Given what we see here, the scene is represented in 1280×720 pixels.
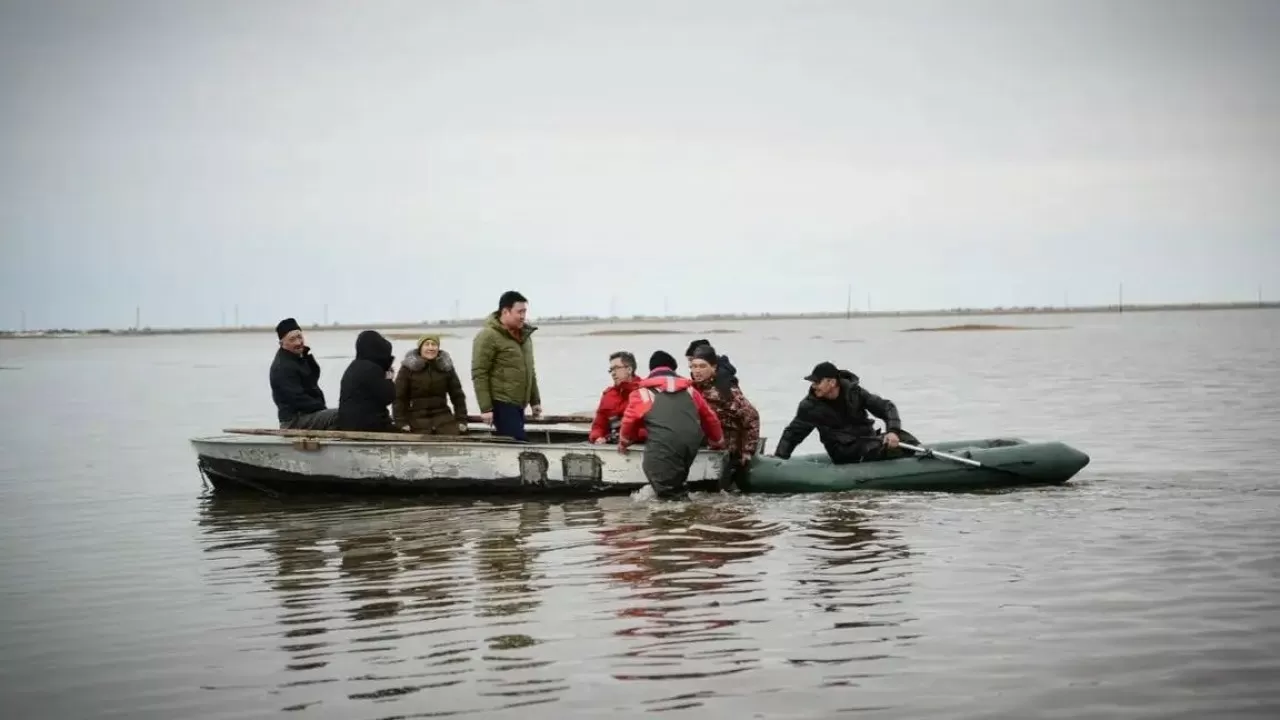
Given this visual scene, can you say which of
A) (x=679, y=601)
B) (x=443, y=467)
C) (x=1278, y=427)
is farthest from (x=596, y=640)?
(x=1278, y=427)

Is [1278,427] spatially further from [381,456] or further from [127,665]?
[127,665]

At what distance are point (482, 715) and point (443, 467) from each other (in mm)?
7704

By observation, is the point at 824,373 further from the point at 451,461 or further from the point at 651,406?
the point at 451,461

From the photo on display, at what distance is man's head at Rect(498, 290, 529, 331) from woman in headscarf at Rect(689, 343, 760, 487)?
187 centimetres

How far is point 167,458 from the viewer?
19984mm

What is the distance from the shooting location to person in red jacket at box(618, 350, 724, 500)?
12461 millimetres

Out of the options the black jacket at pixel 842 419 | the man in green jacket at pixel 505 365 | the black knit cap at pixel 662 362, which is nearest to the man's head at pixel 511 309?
the man in green jacket at pixel 505 365

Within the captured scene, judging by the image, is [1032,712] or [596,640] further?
[596,640]

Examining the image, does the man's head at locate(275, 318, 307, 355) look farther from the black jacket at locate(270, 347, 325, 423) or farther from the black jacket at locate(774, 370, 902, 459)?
the black jacket at locate(774, 370, 902, 459)

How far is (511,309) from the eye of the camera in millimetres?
13547

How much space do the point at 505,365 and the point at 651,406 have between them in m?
1.93

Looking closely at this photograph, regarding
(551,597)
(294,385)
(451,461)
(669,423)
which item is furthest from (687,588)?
(294,385)

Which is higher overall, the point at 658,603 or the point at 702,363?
the point at 702,363

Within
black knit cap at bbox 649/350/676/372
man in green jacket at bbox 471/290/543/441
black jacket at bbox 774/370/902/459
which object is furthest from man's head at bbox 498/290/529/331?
black jacket at bbox 774/370/902/459
